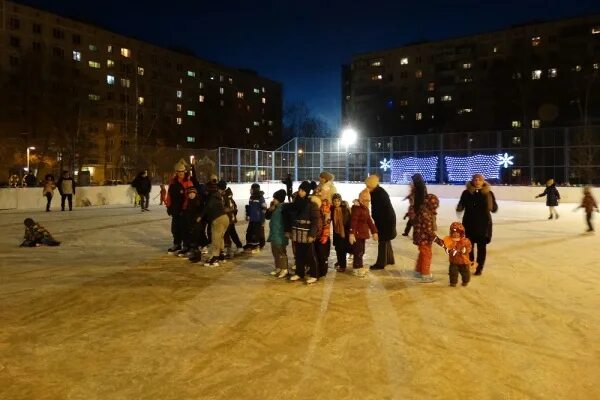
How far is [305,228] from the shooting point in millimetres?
7414

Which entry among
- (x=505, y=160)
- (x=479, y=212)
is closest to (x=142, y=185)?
(x=479, y=212)

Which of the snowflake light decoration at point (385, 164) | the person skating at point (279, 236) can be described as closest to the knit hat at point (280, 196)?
the person skating at point (279, 236)

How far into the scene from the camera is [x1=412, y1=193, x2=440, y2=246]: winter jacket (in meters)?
7.73

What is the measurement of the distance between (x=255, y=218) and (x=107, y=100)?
198 feet

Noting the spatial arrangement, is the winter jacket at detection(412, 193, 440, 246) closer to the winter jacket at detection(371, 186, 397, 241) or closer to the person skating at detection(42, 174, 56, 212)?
the winter jacket at detection(371, 186, 397, 241)

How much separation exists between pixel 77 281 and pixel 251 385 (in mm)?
4651

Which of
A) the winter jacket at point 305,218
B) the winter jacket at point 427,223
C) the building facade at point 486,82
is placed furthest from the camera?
the building facade at point 486,82

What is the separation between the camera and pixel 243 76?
87688 mm

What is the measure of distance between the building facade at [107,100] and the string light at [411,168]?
13.8 meters

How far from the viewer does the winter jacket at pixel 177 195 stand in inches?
375

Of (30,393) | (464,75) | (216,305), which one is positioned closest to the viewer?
(30,393)

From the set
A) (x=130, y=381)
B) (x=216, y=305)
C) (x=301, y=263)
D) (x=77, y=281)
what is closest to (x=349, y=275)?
(x=301, y=263)

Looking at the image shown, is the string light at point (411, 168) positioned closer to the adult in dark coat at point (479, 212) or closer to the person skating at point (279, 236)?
the adult in dark coat at point (479, 212)

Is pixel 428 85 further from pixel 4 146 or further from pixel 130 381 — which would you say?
pixel 130 381
